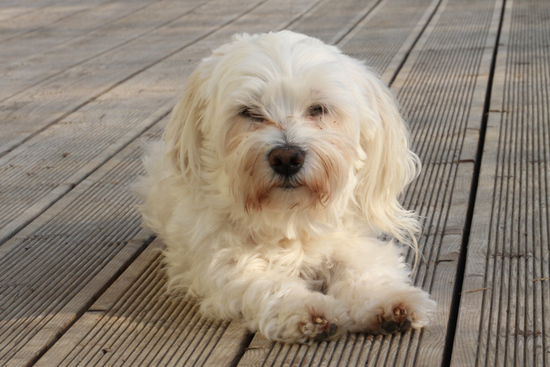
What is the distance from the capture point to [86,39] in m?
7.08

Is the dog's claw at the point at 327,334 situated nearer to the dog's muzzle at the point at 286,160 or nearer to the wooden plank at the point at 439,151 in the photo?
the wooden plank at the point at 439,151

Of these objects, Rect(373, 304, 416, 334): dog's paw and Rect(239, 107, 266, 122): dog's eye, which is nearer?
Rect(373, 304, 416, 334): dog's paw

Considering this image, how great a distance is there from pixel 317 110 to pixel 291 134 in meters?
0.17

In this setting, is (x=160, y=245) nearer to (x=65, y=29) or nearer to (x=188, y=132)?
(x=188, y=132)

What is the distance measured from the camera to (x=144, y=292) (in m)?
2.65

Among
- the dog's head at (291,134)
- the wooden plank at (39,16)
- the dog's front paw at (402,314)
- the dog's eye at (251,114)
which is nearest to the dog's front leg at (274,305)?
the dog's front paw at (402,314)

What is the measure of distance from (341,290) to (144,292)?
28.7 inches

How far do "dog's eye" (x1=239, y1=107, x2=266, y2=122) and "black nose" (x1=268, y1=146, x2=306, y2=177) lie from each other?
178 mm

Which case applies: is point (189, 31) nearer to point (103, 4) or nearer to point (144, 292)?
point (103, 4)

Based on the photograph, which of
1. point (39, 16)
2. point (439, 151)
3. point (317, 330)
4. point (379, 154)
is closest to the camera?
point (317, 330)

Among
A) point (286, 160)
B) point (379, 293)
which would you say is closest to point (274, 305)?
point (379, 293)

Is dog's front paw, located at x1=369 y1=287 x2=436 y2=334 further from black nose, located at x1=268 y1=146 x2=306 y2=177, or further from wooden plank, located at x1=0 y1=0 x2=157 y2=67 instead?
wooden plank, located at x1=0 y1=0 x2=157 y2=67

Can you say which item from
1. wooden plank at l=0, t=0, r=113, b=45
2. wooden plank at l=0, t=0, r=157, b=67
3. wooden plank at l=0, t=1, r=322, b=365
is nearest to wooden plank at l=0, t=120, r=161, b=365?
wooden plank at l=0, t=1, r=322, b=365

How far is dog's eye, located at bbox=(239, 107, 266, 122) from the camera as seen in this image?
2.38m
